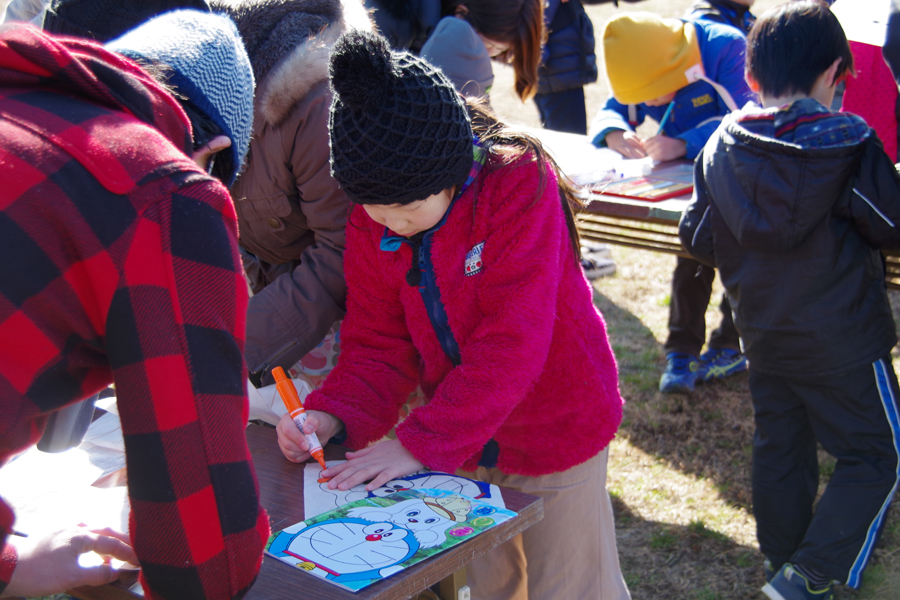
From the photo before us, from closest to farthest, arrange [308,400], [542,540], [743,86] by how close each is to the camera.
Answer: [308,400] < [542,540] < [743,86]

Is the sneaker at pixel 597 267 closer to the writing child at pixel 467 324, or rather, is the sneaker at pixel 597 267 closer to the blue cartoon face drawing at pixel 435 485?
the writing child at pixel 467 324

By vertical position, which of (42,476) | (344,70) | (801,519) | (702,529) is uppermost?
(344,70)

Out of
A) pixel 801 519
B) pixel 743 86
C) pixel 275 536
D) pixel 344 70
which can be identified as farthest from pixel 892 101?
pixel 275 536

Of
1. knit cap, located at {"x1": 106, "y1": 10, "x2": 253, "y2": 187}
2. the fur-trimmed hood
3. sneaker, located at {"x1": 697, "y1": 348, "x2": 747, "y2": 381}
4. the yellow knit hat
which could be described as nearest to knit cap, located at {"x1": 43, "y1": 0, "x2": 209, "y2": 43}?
the fur-trimmed hood

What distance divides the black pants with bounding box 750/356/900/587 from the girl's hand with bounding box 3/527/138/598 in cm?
179

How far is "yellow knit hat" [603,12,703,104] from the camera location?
2779 millimetres

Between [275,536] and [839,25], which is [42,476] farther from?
[839,25]

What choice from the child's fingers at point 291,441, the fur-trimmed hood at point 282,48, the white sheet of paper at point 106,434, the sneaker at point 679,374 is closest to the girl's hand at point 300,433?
the child's fingers at point 291,441

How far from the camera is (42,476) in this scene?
134 centimetres

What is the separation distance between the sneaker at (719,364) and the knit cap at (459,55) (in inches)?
75.9

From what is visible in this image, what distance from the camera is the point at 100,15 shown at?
58.9 inches

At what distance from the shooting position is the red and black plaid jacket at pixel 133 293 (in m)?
0.69

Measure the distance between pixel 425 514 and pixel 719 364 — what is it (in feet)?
8.75

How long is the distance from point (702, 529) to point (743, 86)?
1654 millimetres
